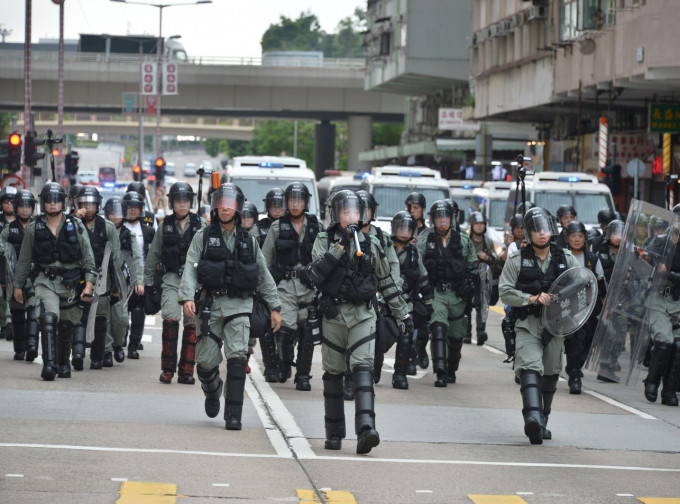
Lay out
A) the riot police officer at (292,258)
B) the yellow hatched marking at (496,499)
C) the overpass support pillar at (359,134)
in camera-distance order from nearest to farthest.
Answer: the yellow hatched marking at (496,499), the riot police officer at (292,258), the overpass support pillar at (359,134)

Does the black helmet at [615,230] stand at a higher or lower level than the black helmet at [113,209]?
lower

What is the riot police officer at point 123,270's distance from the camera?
15.4 meters

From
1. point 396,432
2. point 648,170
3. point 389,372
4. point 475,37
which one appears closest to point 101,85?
point 475,37

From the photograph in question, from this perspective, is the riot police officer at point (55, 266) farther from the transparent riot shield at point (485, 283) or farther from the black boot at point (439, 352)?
the transparent riot shield at point (485, 283)

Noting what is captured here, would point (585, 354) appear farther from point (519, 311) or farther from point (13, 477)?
point (13, 477)

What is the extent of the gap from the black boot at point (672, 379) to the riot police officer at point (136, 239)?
5478mm

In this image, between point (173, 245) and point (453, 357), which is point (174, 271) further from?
point (453, 357)

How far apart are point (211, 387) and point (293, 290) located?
3269 mm

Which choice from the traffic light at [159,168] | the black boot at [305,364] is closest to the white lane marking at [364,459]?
the black boot at [305,364]

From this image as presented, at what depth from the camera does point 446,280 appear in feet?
49.3

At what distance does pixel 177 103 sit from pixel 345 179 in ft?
136

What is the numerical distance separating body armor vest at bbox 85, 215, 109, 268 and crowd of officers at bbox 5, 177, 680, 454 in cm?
1

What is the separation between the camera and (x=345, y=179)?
3195 centimetres

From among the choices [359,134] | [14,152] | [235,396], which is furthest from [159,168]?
[235,396]
